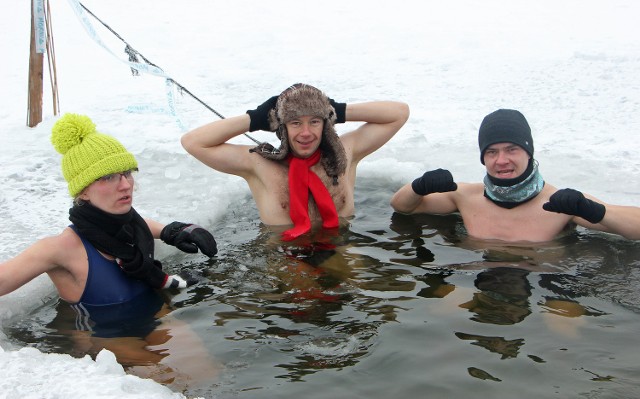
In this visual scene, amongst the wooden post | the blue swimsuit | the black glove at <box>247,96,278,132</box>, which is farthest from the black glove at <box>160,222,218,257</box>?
the wooden post

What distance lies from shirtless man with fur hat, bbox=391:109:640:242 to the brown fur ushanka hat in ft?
1.95

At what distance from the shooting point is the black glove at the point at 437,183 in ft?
15.8

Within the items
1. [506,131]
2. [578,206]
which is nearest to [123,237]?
[506,131]

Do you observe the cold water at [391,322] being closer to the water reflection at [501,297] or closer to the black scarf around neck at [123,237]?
the water reflection at [501,297]

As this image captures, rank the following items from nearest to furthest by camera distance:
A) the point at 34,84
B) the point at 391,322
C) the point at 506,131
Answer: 1. the point at 391,322
2. the point at 506,131
3. the point at 34,84

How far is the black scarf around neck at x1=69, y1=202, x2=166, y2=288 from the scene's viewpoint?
3707mm

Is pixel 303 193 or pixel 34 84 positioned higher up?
pixel 34 84

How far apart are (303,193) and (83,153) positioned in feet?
5.69

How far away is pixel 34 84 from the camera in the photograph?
7.09m

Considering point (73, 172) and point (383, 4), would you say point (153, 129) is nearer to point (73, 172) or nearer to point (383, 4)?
point (73, 172)

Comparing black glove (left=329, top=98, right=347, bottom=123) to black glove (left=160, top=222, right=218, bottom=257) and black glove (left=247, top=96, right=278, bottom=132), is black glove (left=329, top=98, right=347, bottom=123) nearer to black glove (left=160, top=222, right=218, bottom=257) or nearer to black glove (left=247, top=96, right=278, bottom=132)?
black glove (left=247, top=96, right=278, bottom=132)

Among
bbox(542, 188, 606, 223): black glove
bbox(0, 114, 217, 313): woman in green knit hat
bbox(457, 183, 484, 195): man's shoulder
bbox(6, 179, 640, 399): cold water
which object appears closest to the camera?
bbox(6, 179, 640, 399): cold water

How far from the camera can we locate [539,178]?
15.4 ft

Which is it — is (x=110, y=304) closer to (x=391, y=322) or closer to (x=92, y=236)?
(x=92, y=236)
